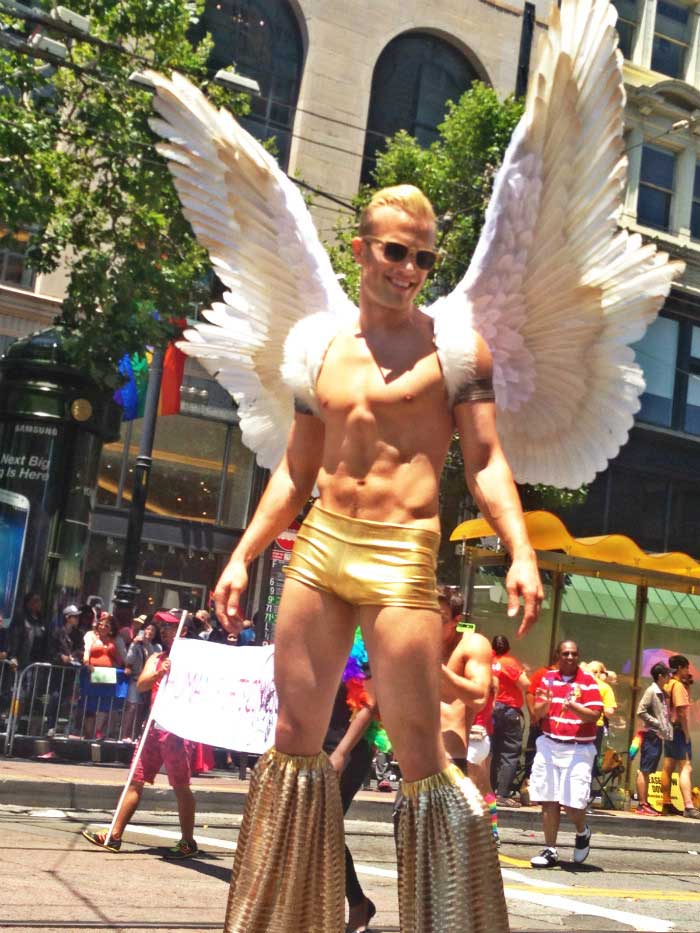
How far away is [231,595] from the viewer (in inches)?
144

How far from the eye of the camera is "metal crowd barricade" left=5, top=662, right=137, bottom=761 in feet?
42.4

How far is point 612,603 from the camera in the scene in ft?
53.9

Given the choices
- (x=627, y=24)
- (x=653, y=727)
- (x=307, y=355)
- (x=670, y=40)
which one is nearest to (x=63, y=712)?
(x=653, y=727)

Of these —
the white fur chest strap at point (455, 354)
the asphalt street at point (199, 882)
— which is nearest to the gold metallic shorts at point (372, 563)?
the white fur chest strap at point (455, 354)

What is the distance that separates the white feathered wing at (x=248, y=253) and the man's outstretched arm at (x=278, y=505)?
0.23 metres

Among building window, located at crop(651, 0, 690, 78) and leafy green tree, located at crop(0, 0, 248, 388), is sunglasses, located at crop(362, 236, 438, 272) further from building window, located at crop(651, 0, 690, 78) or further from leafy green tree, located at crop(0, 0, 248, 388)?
building window, located at crop(651, 0, 690, 78)

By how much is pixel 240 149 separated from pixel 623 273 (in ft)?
4.05

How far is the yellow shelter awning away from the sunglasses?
1137cm

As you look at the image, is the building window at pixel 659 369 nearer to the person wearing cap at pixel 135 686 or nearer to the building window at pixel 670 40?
the building window at pixel 670 40

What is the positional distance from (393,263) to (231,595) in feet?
3.36

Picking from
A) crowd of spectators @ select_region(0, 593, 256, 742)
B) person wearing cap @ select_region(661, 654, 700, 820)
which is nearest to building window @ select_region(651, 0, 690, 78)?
person wearing cap @ select_region(661, 654, 700, 820)

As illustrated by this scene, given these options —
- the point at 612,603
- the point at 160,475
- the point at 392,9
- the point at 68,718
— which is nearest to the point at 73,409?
the point at 68,718

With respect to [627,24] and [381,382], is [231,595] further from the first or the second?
[627,24]

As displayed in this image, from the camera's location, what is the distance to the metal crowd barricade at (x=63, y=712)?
12.9 meters
